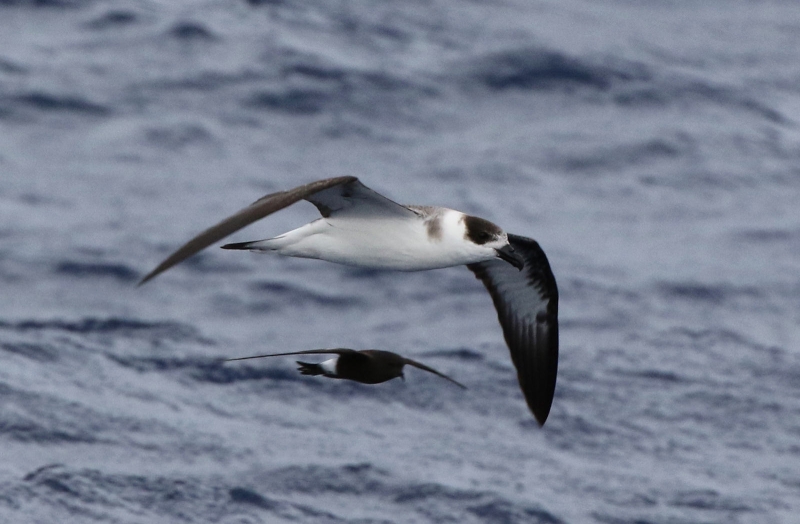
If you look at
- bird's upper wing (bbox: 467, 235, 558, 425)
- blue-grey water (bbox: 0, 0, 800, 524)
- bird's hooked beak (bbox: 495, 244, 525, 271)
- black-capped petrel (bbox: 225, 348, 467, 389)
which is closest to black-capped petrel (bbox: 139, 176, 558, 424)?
bird's hooked beak (bbox: 495, 244, 525, 271)

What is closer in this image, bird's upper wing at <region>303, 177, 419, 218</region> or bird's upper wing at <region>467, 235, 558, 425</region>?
bird's upper wing at <region>303, 177, 419, 218</region>

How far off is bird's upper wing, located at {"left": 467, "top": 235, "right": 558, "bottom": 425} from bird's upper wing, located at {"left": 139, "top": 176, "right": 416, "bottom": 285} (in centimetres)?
258

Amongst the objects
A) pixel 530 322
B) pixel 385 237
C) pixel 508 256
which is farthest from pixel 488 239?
pixel 530 322

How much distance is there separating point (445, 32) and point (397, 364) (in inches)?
791

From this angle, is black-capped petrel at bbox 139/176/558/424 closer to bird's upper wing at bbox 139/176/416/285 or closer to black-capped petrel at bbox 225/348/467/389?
bird's upper wing at bbox 139/176/416/285

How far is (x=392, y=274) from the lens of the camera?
67.4 feet

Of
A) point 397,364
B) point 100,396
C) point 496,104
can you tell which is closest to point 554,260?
point 496,104

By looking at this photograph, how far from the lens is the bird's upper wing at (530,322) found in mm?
11234

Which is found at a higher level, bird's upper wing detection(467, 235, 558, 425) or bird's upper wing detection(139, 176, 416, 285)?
→ bird's upper wing detection(139, 176, 416, 285)

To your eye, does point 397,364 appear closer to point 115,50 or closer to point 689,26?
point 115,50

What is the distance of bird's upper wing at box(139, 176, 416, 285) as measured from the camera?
6793 millimetres

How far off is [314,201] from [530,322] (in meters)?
3.23

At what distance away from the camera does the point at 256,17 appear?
27.5 m

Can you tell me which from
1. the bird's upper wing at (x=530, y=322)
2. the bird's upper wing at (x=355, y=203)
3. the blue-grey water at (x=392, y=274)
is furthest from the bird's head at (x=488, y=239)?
the blue-grey water at (x=392, y=274)
